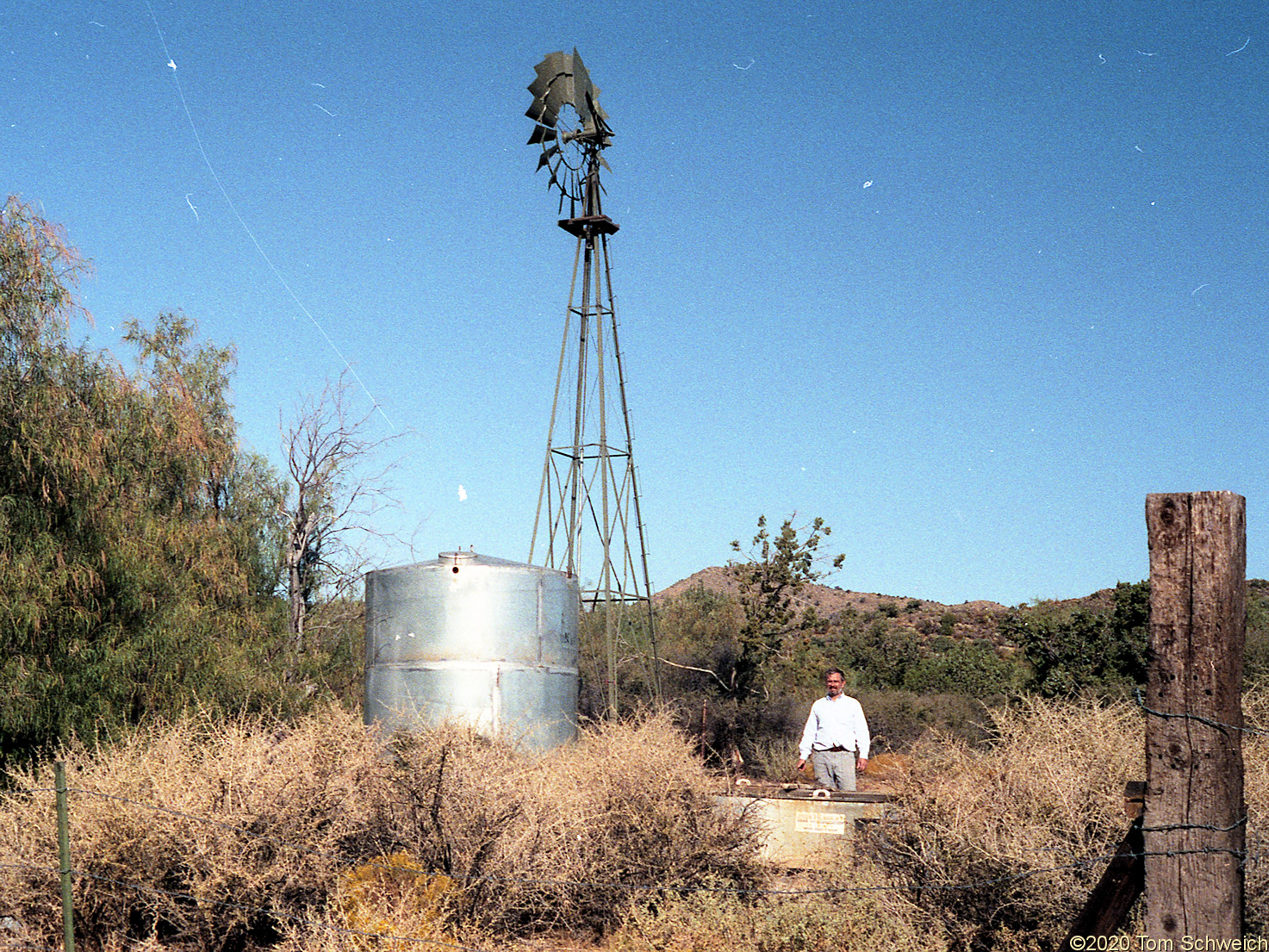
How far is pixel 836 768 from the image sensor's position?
10.7m

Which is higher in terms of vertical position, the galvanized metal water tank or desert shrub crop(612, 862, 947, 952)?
the galvanized metal water tank

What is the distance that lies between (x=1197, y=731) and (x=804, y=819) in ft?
15.4

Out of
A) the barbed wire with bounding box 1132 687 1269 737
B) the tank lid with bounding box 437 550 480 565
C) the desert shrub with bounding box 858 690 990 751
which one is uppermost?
the tank lid with bounding box 437 550 480 565

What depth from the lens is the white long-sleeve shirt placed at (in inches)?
417

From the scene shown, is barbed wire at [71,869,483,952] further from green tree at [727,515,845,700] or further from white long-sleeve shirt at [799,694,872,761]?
green tree at [727,515,845,700]

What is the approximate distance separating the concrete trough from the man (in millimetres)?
1264

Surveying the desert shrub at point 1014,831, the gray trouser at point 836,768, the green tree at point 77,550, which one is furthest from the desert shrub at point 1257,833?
the green tree at point 77,550

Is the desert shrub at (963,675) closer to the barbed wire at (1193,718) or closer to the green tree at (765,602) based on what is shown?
the green tree at (765,602)

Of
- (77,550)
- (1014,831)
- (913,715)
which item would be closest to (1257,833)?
(1014,831)

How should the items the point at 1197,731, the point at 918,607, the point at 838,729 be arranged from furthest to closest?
the point at 918,607 < the point at 838,729 < the point at 1197,731

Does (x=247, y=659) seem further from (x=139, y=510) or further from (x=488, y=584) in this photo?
(x=488, y=584)

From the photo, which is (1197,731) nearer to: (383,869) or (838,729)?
(383,869)

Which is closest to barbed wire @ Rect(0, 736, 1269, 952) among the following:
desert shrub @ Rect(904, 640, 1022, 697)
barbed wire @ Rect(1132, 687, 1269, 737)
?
barbed wire @ Rect(1132, 687, 1269, 737)

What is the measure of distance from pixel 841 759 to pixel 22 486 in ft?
31.0
